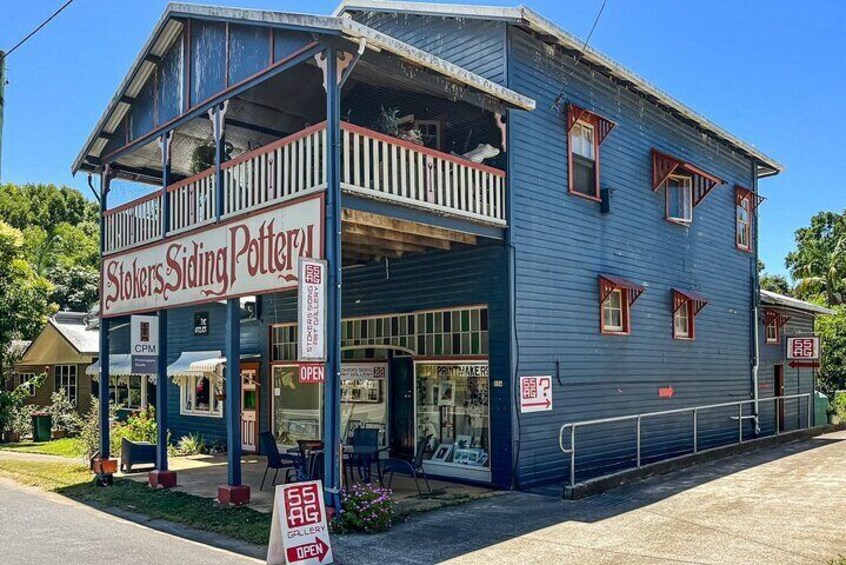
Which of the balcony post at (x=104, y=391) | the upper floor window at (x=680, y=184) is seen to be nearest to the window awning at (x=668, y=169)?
the upper floor window at (x=680, y=184)

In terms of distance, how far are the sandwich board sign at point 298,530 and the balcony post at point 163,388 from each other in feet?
18.7

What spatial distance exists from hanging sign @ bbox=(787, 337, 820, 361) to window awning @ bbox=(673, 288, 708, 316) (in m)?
5.71

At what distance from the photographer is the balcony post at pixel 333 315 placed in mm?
9289

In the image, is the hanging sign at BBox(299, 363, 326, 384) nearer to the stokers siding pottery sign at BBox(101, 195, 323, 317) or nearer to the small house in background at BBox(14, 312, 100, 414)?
the stokers siding pottery sign at BBox(101, 195, 323, 317)

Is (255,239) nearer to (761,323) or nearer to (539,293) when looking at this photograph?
(539,293)

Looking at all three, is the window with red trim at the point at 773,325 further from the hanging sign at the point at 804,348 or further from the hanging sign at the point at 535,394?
the hanging sign at the point at 535,394

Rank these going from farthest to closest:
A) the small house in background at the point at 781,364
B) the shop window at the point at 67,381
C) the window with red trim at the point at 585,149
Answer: the shop window at the point at 67,381, the small house in background at the point at 781,364, the window with red trim at the point at 585,149

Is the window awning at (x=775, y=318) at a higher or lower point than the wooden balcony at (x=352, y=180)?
lower

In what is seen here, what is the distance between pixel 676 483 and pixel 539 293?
3.96 m

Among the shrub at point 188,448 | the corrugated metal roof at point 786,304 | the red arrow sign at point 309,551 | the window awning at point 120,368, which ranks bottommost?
the shrub at point 188,448

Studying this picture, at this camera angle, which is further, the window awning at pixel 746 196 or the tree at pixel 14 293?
the tree at pixel 14 293

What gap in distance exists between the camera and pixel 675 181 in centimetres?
1705

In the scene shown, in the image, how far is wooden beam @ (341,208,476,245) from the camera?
1016 cm

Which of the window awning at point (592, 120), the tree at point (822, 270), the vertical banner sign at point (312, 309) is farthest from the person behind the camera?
the tree at point (822, 270)
